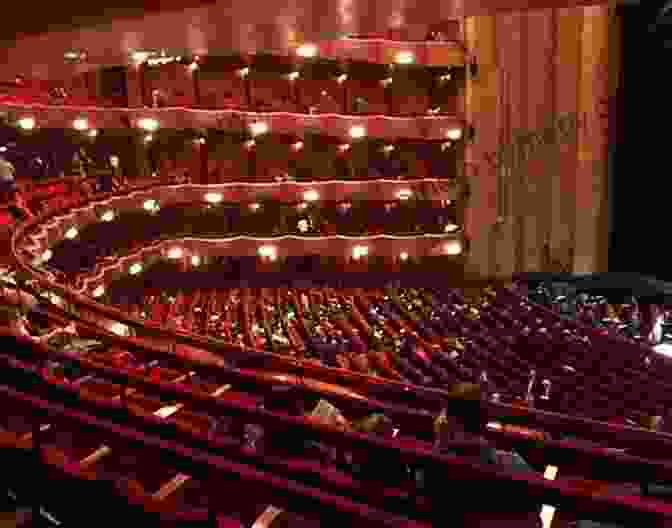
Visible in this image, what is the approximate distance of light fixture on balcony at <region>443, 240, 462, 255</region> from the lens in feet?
49.8

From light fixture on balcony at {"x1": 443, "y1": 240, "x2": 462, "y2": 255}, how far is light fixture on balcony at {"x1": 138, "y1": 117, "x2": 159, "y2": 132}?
5842 millimetres

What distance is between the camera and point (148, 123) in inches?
532

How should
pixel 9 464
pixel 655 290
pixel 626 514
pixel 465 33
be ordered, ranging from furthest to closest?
pixel 465 33, pixel 655 290, pixel 9 464, pixel 626 514

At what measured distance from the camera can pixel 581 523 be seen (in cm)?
221

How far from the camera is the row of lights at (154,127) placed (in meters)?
11.3

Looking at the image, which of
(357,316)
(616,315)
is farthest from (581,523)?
(616,315)

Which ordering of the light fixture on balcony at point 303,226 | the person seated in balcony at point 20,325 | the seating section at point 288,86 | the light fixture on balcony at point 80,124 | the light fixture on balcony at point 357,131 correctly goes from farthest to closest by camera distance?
1. the light fixture on balcony at point 303,226
2. the light fixture on balcony at point 357,131
3. the seating section at point 288,86
4. the light fixture on balcony at point 80,124
5. the person seated in balcony at point 20,325

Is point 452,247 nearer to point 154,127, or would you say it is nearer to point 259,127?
point 259,127

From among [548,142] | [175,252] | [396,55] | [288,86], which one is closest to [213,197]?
[175,252]

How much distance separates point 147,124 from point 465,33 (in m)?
6.04

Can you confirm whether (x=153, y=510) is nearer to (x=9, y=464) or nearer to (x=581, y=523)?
(x=9, y=464)

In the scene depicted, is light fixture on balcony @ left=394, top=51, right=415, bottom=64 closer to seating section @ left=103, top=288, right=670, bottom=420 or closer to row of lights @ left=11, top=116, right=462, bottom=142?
row of lights @ left=11, top=116, right=462, bottom=142

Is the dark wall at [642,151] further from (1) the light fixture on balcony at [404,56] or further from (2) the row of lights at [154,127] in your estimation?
(1) the light fixture on balcony at [404,56]

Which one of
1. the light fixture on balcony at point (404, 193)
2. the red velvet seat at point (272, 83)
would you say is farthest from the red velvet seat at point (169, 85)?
the light fixture on balcony at point (404, 193)
